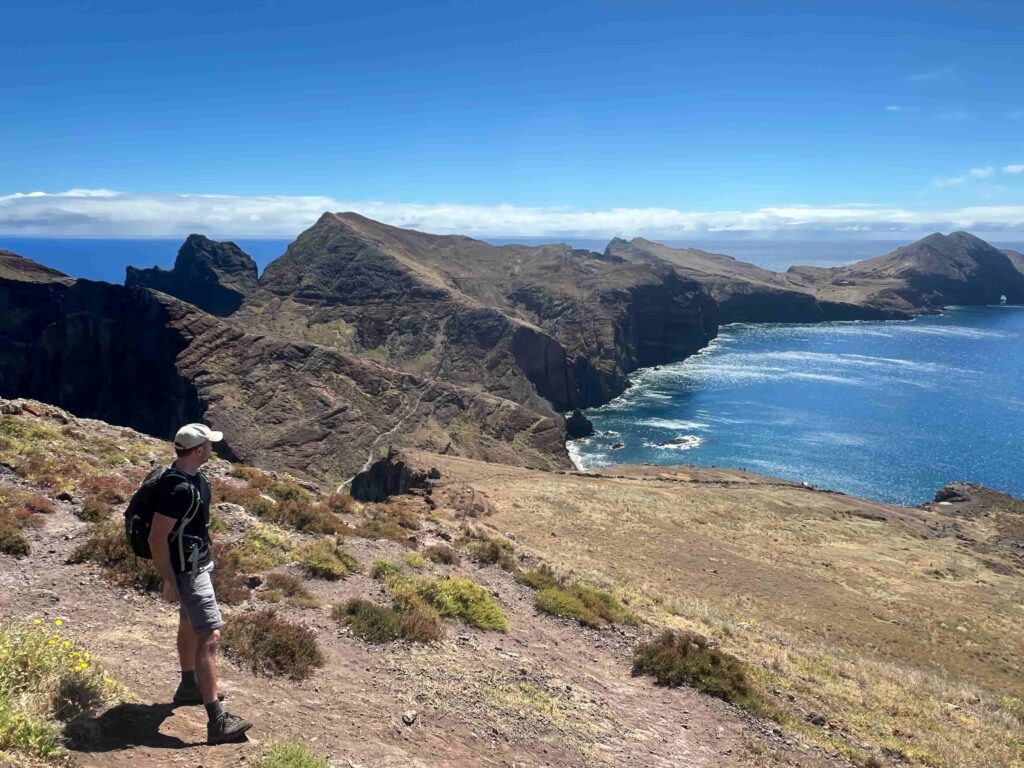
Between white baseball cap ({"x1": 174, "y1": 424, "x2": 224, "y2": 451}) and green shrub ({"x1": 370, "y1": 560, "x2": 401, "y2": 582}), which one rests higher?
white baseball cap ({"x1": 174, "y1": 424, "x2": 224, "y2": 451})

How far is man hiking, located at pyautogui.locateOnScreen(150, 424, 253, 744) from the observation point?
23.4ft

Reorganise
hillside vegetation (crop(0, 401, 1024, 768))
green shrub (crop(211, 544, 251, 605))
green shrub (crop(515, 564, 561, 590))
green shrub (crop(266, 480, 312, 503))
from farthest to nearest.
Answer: green shrub (crop(266, 480, 312, 503)) → green shrub (crop(515, 564, 561, 590)) → green shrub (crop(211, 544, 251, 605)) → hillside vegetation (crop(0, 401, 1024, 768))

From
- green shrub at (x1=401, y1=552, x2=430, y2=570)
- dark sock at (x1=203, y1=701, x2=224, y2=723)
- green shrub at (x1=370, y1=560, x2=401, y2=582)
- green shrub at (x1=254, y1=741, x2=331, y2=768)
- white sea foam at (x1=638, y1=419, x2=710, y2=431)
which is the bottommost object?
white sea foam at (x1=638, y1=419, x2=710, y2=431)

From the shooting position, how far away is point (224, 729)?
725 cm

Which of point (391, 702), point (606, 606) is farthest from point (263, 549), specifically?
point (606, 606)

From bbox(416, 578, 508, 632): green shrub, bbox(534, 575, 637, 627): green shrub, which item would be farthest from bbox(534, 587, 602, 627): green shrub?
bbox(416, 578, 508, 632): green shrub

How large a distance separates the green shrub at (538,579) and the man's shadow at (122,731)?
12918mm

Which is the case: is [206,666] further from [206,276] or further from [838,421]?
[206,276]

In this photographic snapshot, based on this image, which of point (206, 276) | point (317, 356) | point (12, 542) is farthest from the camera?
point (206, 276)

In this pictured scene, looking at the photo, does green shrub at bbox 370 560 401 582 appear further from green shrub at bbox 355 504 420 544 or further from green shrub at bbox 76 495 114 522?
green shrub at bbox 76 495 114 522

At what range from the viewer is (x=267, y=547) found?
52.2ft

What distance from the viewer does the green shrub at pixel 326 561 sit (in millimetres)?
15294

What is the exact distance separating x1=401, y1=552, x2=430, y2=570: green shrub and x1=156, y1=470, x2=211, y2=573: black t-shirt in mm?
11296

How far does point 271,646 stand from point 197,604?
10.3ft
